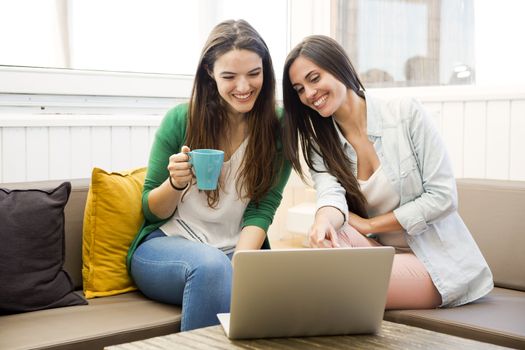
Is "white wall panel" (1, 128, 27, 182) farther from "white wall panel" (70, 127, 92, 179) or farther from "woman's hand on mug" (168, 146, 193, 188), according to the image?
"woman's hand on mug" (168, 146, 193, 188)

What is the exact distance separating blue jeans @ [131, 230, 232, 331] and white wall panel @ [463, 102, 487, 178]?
53.1 inches

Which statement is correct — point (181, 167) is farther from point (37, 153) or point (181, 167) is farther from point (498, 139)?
point (498, 139)

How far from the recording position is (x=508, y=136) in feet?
9.05

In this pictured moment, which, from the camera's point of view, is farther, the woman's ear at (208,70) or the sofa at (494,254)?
the woman's ear at (208,70)

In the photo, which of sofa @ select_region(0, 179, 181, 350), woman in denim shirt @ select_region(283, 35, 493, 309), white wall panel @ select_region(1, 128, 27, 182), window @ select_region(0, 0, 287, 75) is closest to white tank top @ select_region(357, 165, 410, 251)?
woman in denim shirt @ select_region(283, 35, 493, 309)

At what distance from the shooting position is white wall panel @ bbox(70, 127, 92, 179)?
284 centimetres

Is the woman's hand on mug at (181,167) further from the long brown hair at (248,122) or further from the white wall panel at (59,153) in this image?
the white wall panel at (59,153)

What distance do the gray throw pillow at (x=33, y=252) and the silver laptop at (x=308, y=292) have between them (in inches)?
29.8

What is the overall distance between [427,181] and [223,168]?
2.11 ft

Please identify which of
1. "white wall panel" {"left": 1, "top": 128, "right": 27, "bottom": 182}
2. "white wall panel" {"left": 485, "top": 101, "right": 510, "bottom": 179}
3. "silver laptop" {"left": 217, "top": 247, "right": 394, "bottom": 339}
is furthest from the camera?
"white wall panel" {"left": 485, "top": 101, "right": 510, "bottom": 179}

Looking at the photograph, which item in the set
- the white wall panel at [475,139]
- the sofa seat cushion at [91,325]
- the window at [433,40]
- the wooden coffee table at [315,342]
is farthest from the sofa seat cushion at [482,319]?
the window at [433,40]

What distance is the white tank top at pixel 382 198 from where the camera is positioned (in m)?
2.05

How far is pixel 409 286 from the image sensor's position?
A: 194cm

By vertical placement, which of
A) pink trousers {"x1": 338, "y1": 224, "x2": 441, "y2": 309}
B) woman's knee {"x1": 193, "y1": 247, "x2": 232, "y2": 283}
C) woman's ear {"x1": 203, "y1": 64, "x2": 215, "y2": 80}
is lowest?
pink trousers {"x1": 338, "y1": 224, "x2": 441, "y2": 309}
